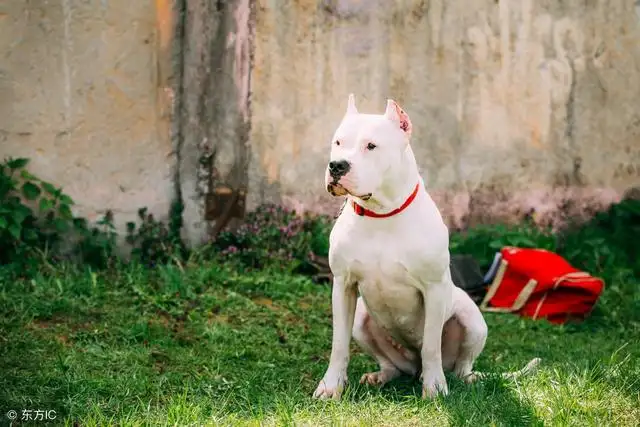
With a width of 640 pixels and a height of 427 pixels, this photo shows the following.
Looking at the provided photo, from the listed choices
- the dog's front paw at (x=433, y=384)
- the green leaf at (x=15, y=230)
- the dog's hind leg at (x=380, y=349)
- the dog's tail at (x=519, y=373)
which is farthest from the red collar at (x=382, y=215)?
the green leaf at (x=15, y=230)

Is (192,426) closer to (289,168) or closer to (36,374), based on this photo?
(36,374)

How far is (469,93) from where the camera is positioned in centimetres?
758

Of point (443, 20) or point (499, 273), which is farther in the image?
point (443, 20)

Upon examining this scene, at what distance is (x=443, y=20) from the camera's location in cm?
745

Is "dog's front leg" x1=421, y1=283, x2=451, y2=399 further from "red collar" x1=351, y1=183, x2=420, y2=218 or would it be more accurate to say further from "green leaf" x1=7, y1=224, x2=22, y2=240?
"green leaf" x1=7, y1=224, x2=22, y2=240

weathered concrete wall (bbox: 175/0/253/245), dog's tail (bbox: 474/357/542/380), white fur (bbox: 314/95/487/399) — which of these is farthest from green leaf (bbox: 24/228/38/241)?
dog's tail (bbox: 474/357/542/380)

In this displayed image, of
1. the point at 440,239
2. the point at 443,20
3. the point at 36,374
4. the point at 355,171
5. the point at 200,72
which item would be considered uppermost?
the point at 443,20

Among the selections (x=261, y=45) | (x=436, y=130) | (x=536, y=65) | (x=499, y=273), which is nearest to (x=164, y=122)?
(x=261, y=45)

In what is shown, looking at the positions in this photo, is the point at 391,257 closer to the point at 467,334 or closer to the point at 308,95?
the point at 467,334

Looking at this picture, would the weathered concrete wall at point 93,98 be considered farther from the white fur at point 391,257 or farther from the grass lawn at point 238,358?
the white fur at point 391,257

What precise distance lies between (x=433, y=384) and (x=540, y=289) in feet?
7.94

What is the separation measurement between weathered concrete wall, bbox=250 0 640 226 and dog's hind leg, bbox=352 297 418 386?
2709mm

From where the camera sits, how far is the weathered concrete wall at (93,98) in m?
6.39

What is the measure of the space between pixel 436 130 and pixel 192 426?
449cm
